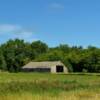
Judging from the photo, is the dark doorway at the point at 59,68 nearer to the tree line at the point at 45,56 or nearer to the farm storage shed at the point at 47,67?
the farm storage shed at the point at 47,67

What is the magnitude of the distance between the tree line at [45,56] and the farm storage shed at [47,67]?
200 cm

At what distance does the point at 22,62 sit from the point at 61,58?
14780mm

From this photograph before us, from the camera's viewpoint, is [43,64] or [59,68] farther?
[59,68]

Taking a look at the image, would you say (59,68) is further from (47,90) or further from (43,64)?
(47,90)

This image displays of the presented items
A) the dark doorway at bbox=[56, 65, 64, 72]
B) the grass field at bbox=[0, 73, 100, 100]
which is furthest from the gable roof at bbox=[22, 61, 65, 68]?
the grass field at bbox=[0, 73, 100, 100]

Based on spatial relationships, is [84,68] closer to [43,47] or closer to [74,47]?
[74,47]

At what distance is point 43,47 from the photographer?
198 meters

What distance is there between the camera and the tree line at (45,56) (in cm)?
12912

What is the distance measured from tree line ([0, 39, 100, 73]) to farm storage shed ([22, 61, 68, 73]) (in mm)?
2000

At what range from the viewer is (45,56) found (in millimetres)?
162250

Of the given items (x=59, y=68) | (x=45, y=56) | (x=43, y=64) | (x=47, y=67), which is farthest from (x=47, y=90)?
(x=45, y=56)

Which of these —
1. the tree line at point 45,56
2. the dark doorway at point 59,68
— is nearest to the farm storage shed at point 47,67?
the dark doorway at point 59,68

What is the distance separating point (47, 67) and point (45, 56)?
69.0 ft

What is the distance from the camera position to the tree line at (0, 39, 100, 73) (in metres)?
129
